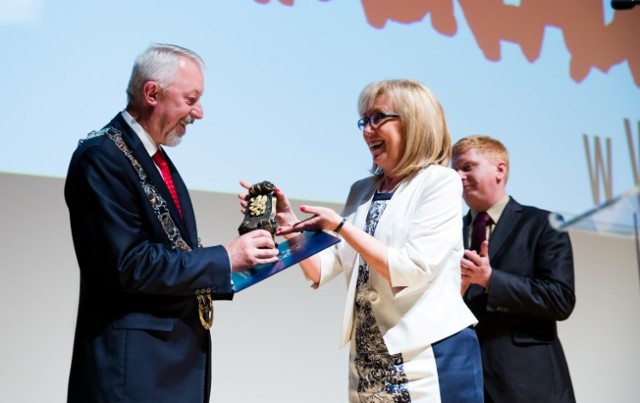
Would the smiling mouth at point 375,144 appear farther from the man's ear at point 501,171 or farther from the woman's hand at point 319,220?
the man's ear at point 501,171

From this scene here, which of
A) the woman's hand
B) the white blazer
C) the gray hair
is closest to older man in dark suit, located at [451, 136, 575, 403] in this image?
the white blazer

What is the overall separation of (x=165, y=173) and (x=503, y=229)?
126 centimetres

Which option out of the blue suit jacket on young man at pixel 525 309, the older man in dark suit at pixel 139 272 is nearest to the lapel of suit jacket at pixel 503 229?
the blue suit jacket on young man at pixel 525 309

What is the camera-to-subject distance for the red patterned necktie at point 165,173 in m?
2.16

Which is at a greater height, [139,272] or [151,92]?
[151,92]

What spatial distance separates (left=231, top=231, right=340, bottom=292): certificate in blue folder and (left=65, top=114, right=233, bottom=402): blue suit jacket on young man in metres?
0.06

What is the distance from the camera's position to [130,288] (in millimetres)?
1890

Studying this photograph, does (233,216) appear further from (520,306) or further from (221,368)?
(520,306)

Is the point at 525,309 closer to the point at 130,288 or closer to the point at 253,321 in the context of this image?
the point at 130,288

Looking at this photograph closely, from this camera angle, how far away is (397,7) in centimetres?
407

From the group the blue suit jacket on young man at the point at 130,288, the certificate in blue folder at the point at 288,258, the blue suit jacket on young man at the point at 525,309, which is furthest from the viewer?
the blue suit jacket on young man at the point at 525,309

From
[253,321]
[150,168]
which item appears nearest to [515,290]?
[150,168]

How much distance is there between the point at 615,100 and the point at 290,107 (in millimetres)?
2386

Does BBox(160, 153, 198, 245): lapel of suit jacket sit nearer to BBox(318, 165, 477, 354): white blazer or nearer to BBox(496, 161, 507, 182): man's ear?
BBox(318, 165, 477, 354): white blazer
